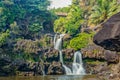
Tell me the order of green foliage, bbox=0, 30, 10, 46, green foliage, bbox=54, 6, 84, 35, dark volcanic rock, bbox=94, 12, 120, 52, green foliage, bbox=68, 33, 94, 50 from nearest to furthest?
dark volcanic rock, bbox=94, 12, 120, 52 → green foliage, bbox=0, 30, 10, 46 → green foliage, bbox=68, 33, 94, 50 → green foliage, bbox=54, 6, 84, 35

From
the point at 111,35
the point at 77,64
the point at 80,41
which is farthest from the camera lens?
the point at 80,41

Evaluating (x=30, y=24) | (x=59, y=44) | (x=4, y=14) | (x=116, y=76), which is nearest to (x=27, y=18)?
(x=30, y=24)

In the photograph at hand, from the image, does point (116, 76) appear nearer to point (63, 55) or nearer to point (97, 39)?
→ point (97, 39)

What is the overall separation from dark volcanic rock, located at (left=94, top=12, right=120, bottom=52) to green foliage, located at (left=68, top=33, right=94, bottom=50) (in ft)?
108

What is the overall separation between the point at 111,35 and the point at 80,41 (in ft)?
116

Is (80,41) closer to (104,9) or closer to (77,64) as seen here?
(77,64)

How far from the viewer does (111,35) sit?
17266 millimetres

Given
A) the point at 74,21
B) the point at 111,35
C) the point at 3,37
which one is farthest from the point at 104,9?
the point at 111,35

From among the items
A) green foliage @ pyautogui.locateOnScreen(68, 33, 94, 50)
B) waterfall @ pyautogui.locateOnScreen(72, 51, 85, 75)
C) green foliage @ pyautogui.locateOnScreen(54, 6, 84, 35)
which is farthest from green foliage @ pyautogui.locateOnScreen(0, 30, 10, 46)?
green foliage @ pyautogui.locateOnScreen(54, 6, 84, 35)

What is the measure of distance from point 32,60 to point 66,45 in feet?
29.0

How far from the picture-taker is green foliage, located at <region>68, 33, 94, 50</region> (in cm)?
5194

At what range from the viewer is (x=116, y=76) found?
838 inches

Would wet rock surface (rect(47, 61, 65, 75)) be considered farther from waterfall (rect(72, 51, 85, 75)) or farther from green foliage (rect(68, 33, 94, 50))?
green foliage (rect(68, 33, 94, 50))

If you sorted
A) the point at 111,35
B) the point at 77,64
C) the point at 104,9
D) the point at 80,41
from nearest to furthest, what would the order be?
the point at 111,35 → the point at 77,64 → the point at 80,41 → the point at 104,9
